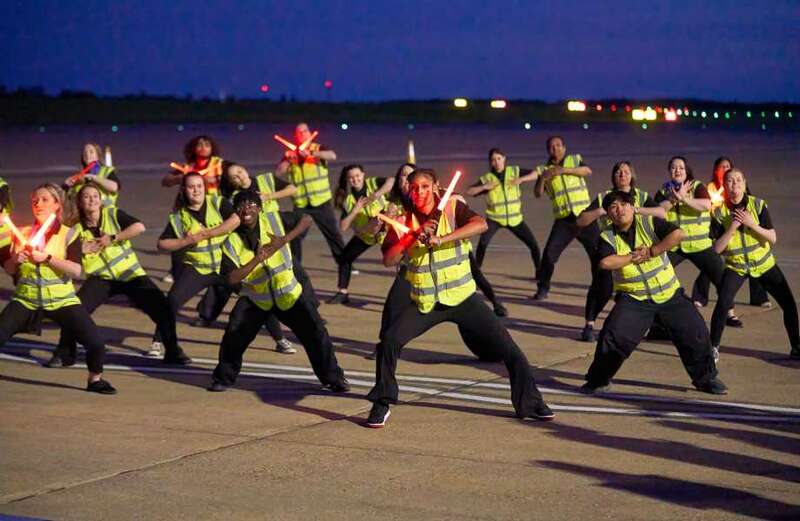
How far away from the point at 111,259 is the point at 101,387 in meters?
1.46

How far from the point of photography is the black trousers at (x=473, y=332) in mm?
9062

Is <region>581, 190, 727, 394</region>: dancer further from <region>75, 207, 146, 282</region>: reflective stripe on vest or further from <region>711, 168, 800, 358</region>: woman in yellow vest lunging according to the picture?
<region>75, 207, 146, 282</region>: reflective stripe on vest

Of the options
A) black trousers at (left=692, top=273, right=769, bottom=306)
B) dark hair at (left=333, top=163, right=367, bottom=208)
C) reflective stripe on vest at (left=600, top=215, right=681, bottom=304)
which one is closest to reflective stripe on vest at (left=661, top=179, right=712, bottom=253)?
black trousers at (left=692, top=273, right=769, bottom=306)

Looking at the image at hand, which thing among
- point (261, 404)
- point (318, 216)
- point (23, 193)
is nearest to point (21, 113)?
point (23, 193)

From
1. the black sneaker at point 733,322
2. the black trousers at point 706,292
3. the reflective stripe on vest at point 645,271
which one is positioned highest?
the reflective stripe on vest at point 645,271

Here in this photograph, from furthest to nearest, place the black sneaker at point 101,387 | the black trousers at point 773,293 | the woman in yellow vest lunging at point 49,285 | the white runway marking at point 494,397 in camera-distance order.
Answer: the black trousers at point 773,293 < the black sneaker at point 101,387 < the woman in yellow vest lunging at point 49,285 < the white runway marking at point 494,397

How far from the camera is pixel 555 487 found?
7.53m

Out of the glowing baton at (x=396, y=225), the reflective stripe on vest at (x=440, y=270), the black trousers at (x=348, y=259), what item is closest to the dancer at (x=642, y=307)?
the reflective stripe on vest at (x=440, y=270)

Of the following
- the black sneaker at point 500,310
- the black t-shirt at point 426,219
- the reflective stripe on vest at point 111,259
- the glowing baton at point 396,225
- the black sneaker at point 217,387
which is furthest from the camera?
the black sneaker at point 500,310

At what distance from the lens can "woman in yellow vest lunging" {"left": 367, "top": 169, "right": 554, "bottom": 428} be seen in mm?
9047

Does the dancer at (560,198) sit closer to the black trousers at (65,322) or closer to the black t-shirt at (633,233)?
the black t-shirt at (633,233)

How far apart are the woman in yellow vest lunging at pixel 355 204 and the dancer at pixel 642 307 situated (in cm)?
443

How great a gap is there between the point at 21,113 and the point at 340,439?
9909 cm

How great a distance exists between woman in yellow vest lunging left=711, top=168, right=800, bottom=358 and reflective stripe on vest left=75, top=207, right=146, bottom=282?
16.1 feet
